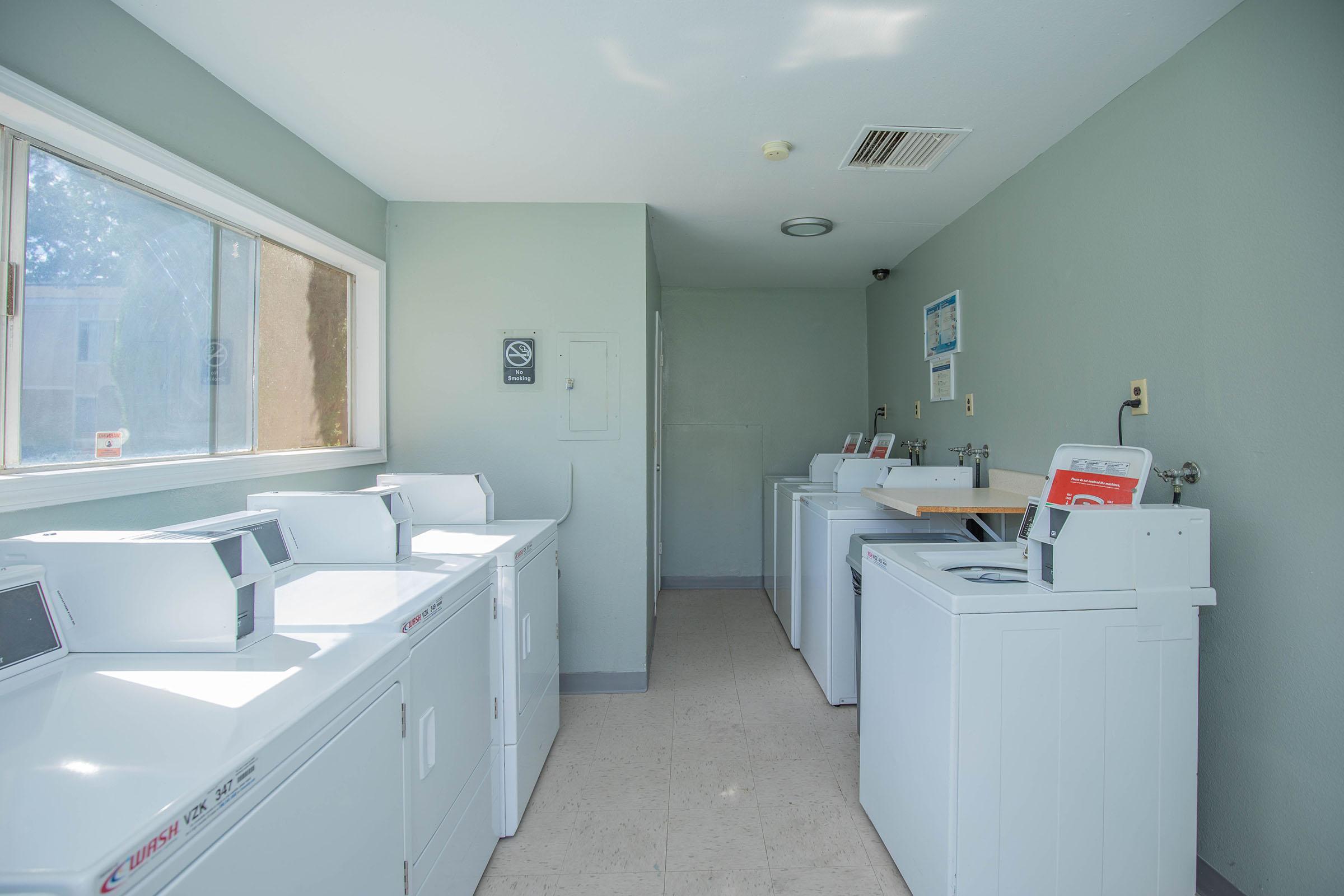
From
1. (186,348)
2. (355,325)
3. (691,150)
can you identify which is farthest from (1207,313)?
(355,325)

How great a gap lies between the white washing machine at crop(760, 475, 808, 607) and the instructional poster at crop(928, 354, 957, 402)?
102cm

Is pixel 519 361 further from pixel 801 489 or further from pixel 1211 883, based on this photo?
pixel 1211 883

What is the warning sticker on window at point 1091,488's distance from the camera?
65.6 inches

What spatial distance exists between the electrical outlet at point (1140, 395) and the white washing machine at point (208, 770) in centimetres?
226

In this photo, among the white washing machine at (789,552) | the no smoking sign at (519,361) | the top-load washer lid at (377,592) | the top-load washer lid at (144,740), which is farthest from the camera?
the white washing machine at (789,552)

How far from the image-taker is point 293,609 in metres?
1.36

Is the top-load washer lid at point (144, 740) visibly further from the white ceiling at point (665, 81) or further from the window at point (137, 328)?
the white ceiling at point (665, 81)

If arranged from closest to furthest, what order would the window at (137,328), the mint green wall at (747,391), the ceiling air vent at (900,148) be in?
1. the window at (137,328)
2. the ceiling air vent at (900,148)
3. the mint green wall at (747,391)

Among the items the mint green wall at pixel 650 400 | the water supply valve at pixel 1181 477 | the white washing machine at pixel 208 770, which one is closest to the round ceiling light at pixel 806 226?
the mint green wall at pixel 650 400

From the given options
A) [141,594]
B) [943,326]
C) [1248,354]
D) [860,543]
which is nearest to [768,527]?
[943,326]

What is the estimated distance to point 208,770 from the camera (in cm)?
73

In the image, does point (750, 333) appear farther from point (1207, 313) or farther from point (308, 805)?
point (308, 805)

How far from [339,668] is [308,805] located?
0.20 m

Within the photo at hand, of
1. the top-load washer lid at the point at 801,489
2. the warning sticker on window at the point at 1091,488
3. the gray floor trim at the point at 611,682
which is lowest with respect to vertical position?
the gray floor trim at the point at 611,682
